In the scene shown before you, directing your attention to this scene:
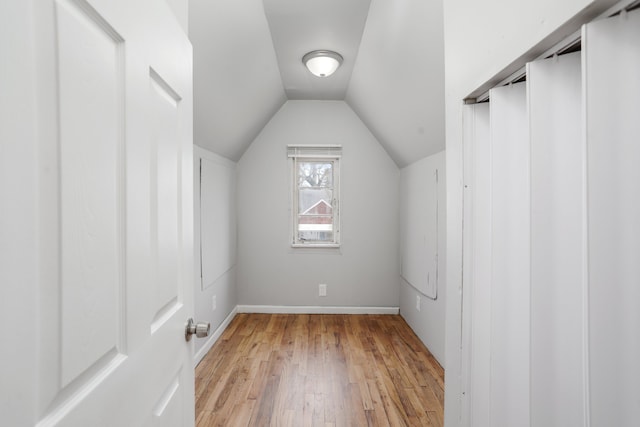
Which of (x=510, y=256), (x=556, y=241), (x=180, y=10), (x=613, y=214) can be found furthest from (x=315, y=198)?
(x=613, y=214)

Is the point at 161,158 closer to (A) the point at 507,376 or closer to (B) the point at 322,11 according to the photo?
(A) the point at 507,376

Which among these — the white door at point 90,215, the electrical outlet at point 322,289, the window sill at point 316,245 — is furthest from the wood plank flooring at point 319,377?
the white door at point 90,215

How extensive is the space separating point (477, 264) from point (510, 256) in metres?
0.13

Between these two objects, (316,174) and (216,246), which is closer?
(216,246)

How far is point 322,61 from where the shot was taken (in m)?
2.44

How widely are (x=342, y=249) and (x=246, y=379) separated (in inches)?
69.7

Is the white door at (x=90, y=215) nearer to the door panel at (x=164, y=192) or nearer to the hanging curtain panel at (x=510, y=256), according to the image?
the door panel at (x=164, y=192)

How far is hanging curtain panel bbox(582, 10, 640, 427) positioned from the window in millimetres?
3049

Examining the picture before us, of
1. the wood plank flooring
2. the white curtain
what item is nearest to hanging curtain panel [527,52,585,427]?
the white curtain

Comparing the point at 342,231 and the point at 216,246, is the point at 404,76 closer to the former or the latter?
the point at 342,231

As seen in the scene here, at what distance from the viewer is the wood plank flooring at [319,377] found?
1808 mm

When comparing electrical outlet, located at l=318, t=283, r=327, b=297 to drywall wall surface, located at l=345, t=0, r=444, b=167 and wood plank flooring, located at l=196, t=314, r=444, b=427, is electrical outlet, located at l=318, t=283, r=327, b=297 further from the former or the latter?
drywall wall surface, located at l=345, t=0, r=444, b=167

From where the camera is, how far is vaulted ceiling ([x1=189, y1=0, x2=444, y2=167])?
1643 mm

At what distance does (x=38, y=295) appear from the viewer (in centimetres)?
38
